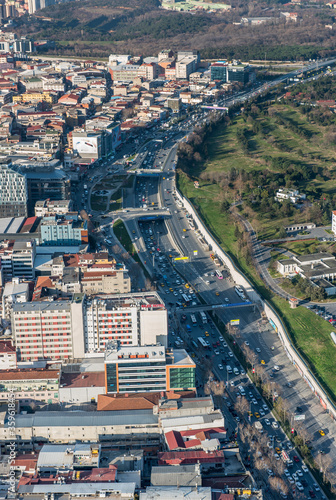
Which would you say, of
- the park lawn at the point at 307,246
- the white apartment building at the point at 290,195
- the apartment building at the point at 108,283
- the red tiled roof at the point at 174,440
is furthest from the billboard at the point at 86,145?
the red tiled roof at the point at 174,440

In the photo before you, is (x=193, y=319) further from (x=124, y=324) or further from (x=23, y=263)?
(x=23, y=263)

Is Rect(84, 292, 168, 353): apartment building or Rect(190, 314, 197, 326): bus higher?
Rect(84, 292, 168, 353): apartment building

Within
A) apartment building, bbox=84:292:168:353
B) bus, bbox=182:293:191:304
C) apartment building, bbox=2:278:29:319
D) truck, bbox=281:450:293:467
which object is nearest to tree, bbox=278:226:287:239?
bus, bbox=182:293:191:304

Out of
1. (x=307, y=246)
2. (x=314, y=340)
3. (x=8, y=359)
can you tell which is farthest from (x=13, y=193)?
(x=314, y=340)

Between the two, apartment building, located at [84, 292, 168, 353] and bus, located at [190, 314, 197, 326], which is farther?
bus, located at [190, 314, 197, 326]

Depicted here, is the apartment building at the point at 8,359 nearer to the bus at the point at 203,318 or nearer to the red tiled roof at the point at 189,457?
the red tiled roof at the point at 189,457

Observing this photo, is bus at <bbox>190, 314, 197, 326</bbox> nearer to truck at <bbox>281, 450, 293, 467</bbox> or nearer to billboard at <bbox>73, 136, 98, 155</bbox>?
truck at <bbox>281, 450, 293, 467</bbox>
